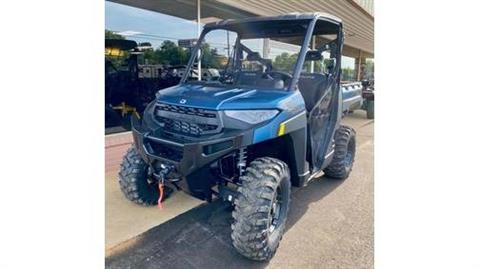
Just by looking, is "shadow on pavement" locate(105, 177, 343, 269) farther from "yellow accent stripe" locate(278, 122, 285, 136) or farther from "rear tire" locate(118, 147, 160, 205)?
"yellow accent stripe" locate(278, 122, 285, 136)

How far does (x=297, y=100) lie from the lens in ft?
9.45

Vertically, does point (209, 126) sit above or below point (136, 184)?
Answer: above

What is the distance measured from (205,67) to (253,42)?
79cm

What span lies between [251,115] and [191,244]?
1.26 meters

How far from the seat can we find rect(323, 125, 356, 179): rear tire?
34.7 inches

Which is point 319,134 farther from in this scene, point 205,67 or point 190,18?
point 190,18

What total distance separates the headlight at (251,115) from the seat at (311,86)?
1.12 m

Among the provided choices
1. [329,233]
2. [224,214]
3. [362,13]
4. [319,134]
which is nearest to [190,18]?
[319,134]

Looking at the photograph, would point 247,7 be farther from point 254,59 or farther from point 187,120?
point 187,120

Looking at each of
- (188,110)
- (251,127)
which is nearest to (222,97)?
(188,110)

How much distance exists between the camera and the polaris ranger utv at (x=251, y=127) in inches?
99.0

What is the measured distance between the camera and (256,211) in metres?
2.50

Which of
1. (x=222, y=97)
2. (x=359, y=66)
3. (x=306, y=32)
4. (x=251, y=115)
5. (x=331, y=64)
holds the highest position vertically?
(x=359, y=66)

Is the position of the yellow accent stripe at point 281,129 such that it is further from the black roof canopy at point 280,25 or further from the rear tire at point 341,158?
the rear tire at point 341,158
